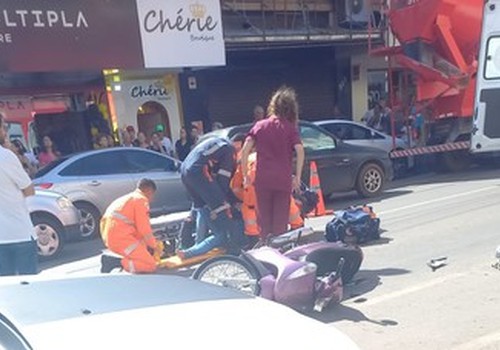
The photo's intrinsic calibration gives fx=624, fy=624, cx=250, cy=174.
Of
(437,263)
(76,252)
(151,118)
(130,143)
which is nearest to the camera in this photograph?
(437,263)

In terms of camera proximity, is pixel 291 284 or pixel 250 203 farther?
pixel 250 203

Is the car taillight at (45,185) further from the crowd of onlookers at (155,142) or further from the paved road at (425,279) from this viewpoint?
the crowd of onlookers at (155,142)

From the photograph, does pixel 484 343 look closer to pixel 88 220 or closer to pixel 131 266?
pixel 131 266

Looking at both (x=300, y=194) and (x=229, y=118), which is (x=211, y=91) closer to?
(x=229, y=118)

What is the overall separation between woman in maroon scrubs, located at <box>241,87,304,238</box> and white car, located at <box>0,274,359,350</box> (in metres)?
3.99

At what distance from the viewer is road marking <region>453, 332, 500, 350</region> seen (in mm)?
4203

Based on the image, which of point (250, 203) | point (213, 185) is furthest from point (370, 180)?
point (213, 185)

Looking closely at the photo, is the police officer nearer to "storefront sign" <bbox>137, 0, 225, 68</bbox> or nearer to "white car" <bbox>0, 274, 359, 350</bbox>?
"white car" <bbox>0, 274, 359, 350</bbox>

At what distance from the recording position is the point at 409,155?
13914 millimetres

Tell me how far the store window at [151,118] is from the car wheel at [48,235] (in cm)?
746

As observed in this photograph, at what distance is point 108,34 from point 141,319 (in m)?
12.9

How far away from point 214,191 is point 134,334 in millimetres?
5353

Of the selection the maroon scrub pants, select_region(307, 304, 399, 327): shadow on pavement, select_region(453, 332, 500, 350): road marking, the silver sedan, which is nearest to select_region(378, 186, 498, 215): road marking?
the silver sedan

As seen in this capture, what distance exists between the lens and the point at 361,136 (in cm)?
1407
